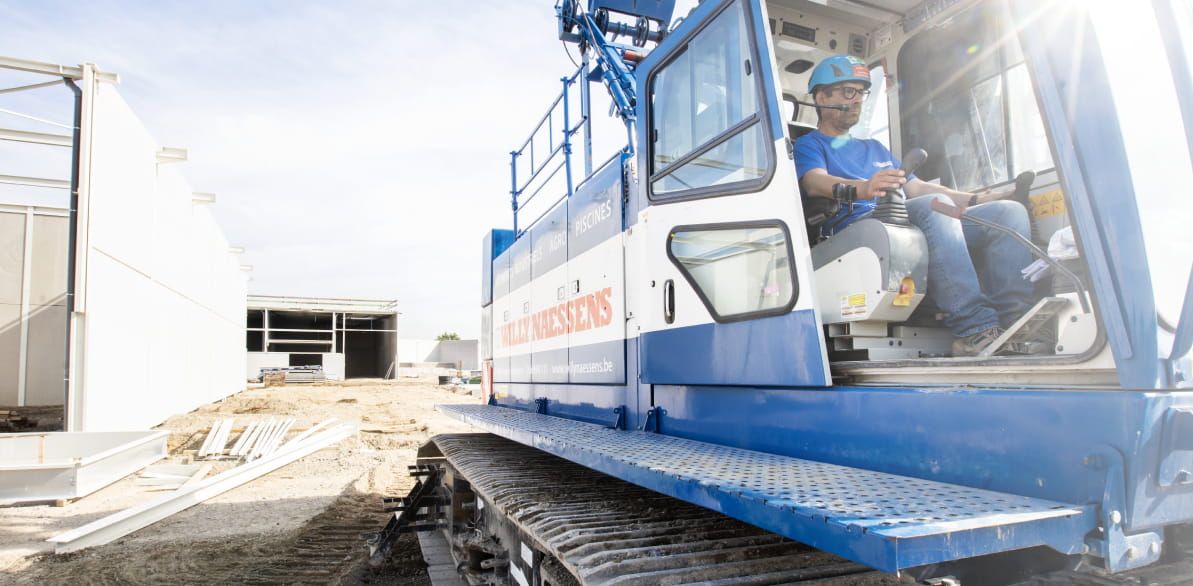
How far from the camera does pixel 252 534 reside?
7.43 meters

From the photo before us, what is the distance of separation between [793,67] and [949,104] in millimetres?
818

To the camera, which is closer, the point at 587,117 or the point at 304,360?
the point at 587,117

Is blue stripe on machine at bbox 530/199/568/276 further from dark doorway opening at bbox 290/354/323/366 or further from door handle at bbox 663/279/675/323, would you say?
dark doorway opening at bbox 290/354/323/366

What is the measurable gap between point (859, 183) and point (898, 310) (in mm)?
487

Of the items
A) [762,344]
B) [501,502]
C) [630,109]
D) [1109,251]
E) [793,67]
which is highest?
[630,109]

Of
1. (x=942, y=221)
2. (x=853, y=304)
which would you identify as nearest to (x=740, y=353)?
(x=853, y=304)

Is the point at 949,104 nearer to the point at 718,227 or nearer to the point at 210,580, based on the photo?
the point at 718,227

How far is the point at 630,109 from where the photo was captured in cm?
575

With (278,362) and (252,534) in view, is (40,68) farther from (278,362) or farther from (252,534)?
(278,362)

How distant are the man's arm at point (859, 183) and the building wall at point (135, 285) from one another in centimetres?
1096

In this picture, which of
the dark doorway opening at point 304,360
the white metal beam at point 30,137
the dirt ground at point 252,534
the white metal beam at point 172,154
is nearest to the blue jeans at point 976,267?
the dirt ground at point 252,534

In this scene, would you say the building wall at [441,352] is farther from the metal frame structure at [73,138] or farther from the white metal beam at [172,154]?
the metal frame structure at [73,138]

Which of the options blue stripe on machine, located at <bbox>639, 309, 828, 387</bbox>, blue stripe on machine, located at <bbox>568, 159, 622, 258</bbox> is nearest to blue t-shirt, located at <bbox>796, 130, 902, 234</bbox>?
blue stripe on machine, located at <bbox>639, 309, 828, 387</bbox>

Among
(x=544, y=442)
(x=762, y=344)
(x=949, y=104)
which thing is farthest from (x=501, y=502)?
(x=949, y=104)
